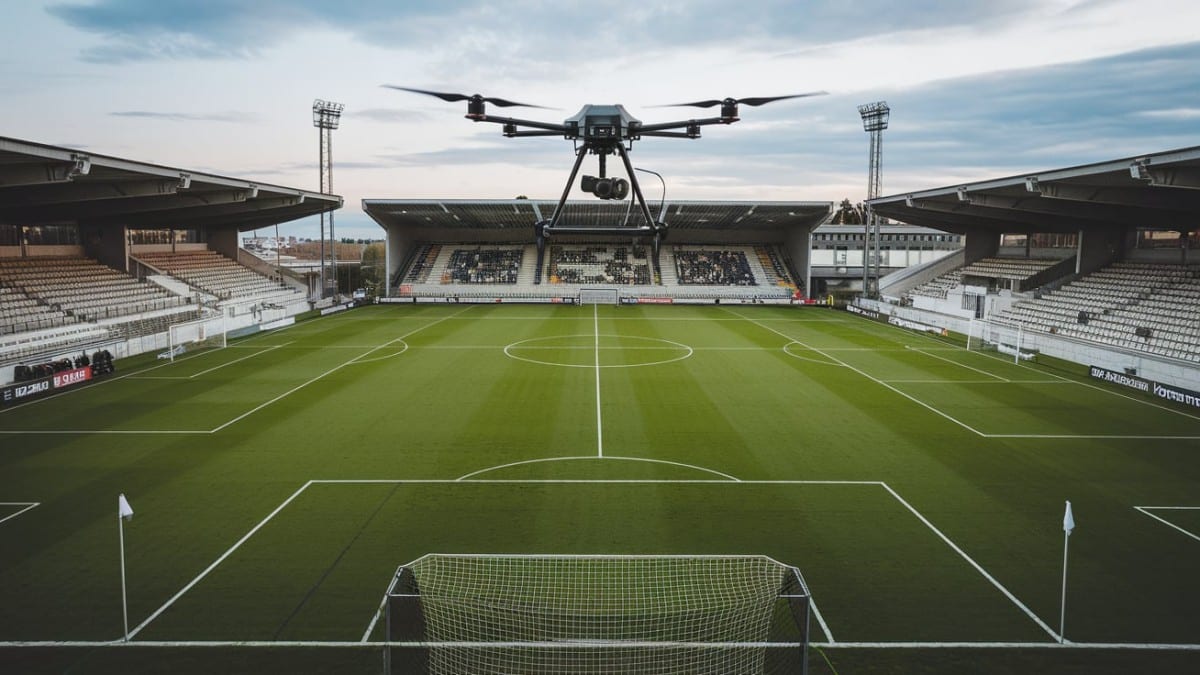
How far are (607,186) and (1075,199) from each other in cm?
3107

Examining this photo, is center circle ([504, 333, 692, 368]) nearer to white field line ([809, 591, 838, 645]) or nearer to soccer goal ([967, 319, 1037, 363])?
soccer goal ([967, 319, 1037, 363])

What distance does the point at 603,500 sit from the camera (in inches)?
563

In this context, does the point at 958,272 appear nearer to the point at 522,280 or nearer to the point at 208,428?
the point at 522,280

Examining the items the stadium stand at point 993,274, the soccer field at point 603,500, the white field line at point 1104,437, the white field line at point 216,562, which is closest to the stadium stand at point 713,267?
the stadium stand at point 993,274

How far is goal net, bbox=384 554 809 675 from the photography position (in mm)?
8328

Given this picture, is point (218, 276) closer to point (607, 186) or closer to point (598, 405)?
point (598, 405)

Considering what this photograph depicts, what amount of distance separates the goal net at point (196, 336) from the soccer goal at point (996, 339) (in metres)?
36.8

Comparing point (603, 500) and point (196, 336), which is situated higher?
point (196, 336)

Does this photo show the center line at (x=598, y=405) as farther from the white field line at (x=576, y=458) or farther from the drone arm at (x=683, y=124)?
the drone arm at (x=683, y=124)

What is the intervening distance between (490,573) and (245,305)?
1624 inches

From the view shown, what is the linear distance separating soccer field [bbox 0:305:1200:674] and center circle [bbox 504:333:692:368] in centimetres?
200

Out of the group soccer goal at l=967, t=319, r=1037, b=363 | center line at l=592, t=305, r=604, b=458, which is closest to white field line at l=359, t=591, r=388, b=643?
center line at l=592, t=305, r=604, b=458

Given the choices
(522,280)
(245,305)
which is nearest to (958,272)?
(522,280)

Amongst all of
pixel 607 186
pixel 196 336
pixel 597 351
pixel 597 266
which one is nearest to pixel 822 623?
pixel 607 186
